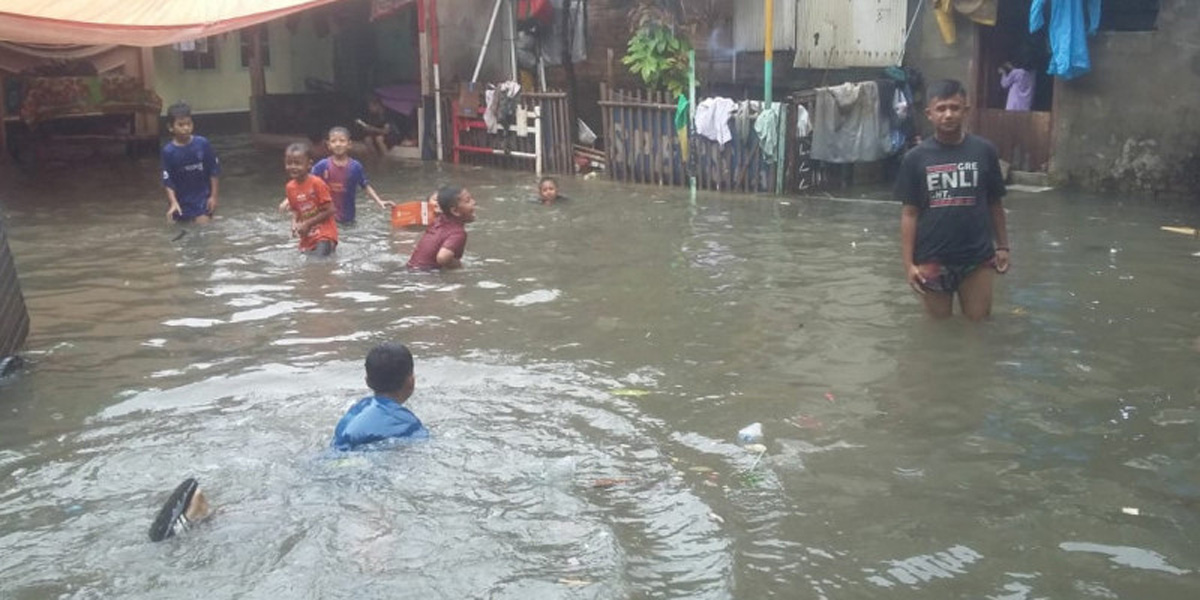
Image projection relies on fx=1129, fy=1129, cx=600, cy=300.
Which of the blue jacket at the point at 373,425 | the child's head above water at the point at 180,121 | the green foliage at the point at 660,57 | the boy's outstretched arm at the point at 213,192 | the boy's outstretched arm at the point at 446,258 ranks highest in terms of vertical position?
the green foliage at the point at 660,57

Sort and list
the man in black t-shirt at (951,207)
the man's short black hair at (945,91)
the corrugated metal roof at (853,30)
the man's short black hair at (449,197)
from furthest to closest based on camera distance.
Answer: the corrugated metal roof at (853,30)
the man's short black hair at (449,197)
the man in black t-shirt at (951,207)
the man's short black hair at (945,91)

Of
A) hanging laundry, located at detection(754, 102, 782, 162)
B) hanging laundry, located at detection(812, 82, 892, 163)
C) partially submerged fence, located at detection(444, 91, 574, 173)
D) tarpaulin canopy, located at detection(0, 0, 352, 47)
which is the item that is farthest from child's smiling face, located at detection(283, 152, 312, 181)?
partially submerged fence, located at detection(444, 91, 574, 173)

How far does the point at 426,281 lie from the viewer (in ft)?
A: 30.3

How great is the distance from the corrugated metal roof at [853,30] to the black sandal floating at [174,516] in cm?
1252

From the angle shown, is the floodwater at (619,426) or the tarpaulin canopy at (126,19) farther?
the tarpaulin canopy at (126,19)

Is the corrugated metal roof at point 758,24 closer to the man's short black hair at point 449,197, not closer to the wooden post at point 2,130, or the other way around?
the man's short black hair at point 449,197

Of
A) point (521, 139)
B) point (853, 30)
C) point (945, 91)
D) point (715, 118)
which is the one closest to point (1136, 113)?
point (853, 30)

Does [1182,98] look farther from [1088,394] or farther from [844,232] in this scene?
[1088,394]

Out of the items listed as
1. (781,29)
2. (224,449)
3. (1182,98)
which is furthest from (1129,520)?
(781,29)

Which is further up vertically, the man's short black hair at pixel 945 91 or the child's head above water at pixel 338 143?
the man's short black hair at pixel 945 91

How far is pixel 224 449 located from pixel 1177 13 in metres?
11.6

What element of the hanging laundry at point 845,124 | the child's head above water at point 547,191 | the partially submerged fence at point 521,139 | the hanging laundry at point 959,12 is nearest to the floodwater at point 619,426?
the child's head above water at point 547,191

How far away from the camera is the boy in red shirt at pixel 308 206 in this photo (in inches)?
377

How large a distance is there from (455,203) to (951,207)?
3.97m
